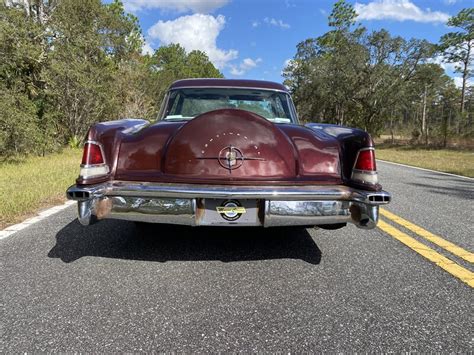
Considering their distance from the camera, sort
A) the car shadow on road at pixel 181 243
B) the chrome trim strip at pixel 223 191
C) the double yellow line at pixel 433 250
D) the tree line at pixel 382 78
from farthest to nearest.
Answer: the tree line at pixel 382 78
the car shadow on road at pixel 181 243
the double yellow line at pixel 433 250
the chrome trim strip at pixel 223 191

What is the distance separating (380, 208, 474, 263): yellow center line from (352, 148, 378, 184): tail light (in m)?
1.21

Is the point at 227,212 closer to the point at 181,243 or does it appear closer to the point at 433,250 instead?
the point at 181,243

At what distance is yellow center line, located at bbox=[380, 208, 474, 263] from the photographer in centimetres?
306

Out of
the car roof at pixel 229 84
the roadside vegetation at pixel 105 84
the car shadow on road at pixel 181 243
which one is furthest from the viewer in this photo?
the roadside vegetation at pixel 105 84

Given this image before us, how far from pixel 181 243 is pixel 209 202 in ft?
3.09

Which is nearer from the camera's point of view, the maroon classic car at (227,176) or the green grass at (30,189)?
the maroon classic car at (227,176)

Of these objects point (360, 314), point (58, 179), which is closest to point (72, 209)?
point (58, 179)

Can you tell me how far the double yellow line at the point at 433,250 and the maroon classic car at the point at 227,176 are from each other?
0.82 meters

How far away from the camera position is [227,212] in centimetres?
250

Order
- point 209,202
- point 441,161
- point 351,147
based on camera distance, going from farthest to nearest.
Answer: point 441,161 → point 351,147 → point 209,202

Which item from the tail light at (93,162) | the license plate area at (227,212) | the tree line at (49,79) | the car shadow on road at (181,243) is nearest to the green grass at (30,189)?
the car shadow on road at (181,243)

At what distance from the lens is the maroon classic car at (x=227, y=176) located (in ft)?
8.13

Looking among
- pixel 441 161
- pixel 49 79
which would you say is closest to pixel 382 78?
pixel 441 161

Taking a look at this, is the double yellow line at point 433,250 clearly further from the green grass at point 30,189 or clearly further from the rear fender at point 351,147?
the green grass at point 30,189
